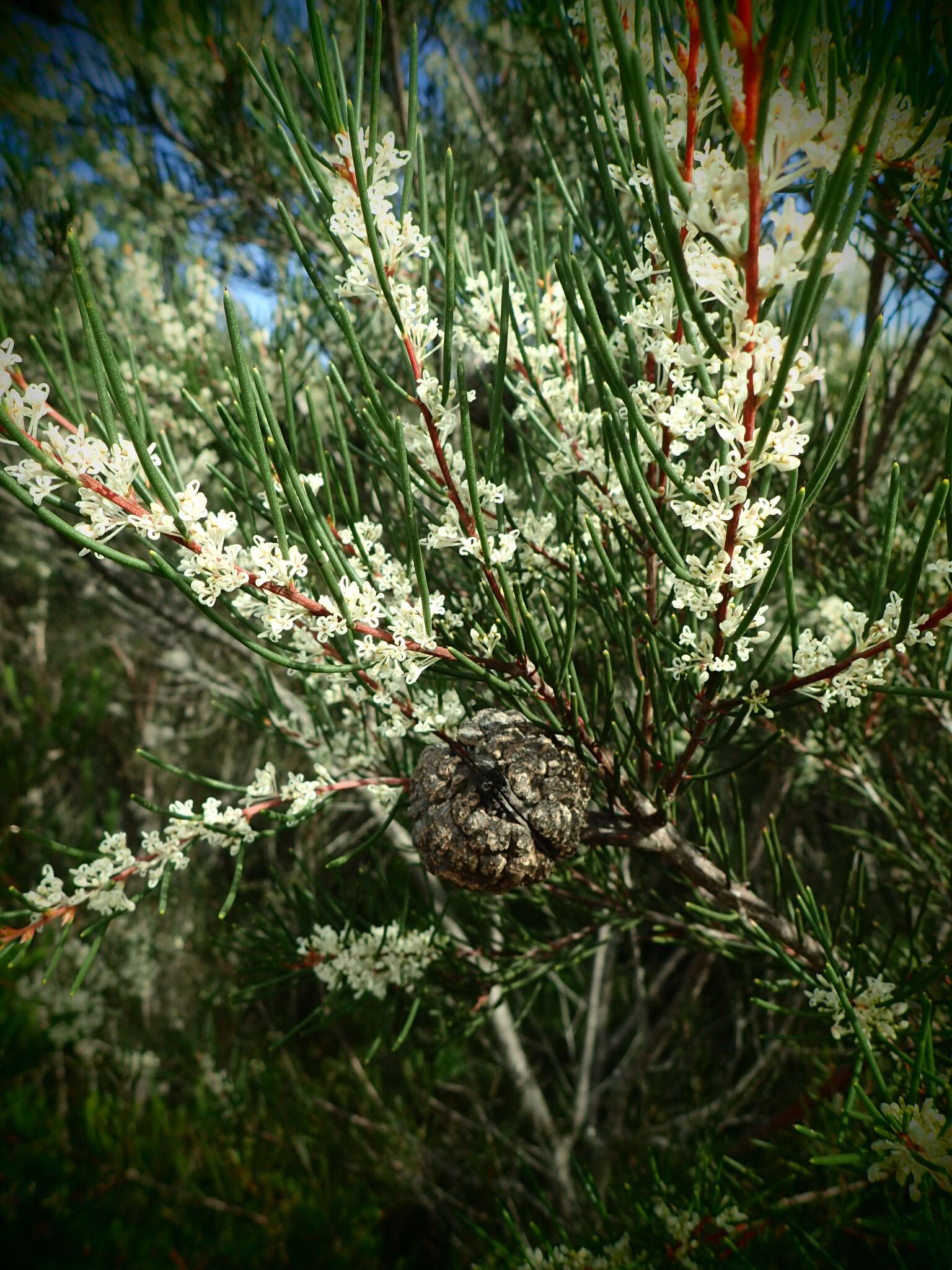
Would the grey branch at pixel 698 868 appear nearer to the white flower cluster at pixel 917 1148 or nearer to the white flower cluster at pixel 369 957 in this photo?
the white flower cluster at pixel 917 1148

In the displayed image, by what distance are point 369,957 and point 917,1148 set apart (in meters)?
0.63

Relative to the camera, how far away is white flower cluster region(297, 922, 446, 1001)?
0.91 meters

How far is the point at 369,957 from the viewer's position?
0.92 meters

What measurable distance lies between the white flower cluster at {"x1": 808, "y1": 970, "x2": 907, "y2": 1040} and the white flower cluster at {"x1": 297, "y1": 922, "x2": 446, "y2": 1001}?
0.50 metres

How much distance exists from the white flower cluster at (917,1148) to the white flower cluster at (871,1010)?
0.12 m

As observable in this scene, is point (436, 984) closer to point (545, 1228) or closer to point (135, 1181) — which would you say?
point (545, 1228)

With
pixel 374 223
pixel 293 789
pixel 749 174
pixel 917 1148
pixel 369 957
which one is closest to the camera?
pixel 749 174

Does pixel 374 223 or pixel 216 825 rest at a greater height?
pixel 374 223

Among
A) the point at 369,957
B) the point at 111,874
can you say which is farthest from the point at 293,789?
the point at 369,957

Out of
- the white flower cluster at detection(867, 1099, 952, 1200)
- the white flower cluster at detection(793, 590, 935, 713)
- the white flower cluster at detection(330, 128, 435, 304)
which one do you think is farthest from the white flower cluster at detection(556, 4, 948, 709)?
the white flower cluster at detection(867, 1099, 952, 1200)

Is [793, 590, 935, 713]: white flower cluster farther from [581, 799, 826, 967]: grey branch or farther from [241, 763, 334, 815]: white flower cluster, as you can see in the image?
[241, 763, 334, 815]: white flower cluster

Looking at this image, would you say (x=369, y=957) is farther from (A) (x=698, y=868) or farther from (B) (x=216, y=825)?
(A) (x=698, y=868)

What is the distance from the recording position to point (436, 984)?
1.06 m

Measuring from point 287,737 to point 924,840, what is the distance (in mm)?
1104
